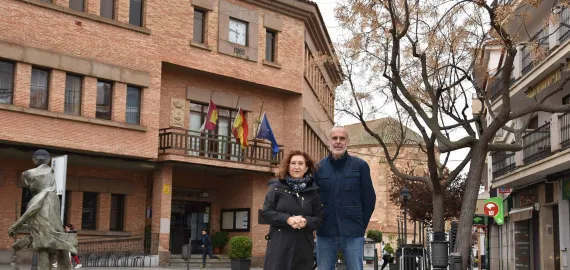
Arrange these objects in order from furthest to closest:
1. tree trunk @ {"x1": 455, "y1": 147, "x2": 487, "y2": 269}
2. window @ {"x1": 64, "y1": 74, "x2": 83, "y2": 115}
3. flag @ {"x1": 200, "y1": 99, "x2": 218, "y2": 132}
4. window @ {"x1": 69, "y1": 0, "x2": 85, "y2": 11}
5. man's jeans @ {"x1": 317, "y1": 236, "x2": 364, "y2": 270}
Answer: flag @ {"x1": 200, "y1": 99, "x2": 218, "y2": 132} → window @ {"x1": 69, "y1": 0, "x2": 85, "y2": 11} → window @ {"x1": 64, "y1": 74, "x2": 83, "y2": 115} → tree trunk @ {"x1": 455, "y1": 147, "x2": 487, "y2": 269} → man's jeans @ {"x1": 317, "y1": 236, "x2": 364, "y2": 270}

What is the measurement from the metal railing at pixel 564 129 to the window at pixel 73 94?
53.5 feet

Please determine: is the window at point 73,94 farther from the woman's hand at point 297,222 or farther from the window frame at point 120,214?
the woman's hand at point 297,222

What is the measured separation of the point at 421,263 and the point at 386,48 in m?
7.04

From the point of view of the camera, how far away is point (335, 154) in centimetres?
786

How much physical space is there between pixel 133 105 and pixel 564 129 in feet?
50.9

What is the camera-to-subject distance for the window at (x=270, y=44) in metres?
34.6

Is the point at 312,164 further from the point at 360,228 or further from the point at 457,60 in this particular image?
the point at 457,60

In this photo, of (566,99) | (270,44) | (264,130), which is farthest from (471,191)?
(270,44)

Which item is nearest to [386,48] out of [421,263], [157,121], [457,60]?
[457,60]

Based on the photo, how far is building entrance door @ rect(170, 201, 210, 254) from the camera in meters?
33.5

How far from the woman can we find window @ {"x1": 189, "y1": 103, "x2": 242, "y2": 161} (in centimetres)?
2340

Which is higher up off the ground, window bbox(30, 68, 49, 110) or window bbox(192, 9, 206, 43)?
window bbox(192, 9, 206, 43)

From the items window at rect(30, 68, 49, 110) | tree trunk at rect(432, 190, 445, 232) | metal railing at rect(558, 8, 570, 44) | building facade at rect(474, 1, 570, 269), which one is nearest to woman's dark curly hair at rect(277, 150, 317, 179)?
building facade at rect(474, 1, 570, 269)

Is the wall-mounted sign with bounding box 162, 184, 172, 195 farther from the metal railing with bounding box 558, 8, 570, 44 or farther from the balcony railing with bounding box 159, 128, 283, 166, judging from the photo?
the metal railing with bounding box 558, 8, 570, 44
